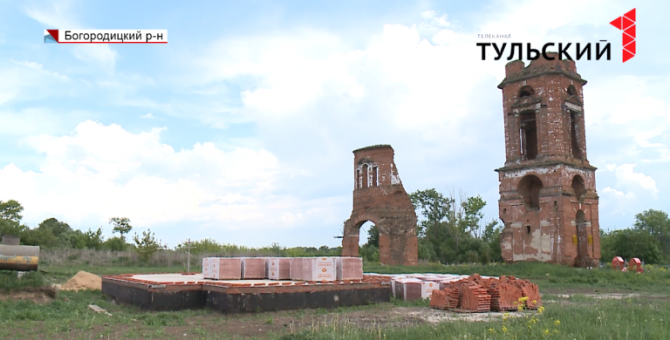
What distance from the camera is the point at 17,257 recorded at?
44.5 feet

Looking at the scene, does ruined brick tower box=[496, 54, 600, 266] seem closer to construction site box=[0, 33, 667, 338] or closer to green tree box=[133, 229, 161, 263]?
construction site box=[0, 33, 667, 338]

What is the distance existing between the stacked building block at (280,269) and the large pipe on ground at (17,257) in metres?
6.19

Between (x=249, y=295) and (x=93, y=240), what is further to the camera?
(x=93, y=240)

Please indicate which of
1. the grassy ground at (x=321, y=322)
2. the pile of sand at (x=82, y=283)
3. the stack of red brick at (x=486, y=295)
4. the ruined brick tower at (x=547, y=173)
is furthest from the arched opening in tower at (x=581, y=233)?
the pile of sand at (x=82, y=283)

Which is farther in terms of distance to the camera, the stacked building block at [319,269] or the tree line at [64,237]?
the tree line at [64,237]

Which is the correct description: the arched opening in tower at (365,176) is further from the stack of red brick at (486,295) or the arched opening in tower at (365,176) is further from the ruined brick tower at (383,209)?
the stack of red brick at (486,295)

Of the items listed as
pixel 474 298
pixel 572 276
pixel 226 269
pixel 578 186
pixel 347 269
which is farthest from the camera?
pixel 578 186

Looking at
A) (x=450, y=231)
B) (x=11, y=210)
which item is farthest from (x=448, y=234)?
(x=11, y=210)

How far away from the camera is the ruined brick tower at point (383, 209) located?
93.9 ft

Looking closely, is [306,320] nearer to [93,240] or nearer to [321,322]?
[321,322]

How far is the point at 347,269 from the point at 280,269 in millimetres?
1904

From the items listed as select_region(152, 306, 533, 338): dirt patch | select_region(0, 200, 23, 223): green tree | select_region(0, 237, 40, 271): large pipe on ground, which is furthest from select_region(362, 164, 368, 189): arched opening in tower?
select_region(0, 200, 23, 223): green tree

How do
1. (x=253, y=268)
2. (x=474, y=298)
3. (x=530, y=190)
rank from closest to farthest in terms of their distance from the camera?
(x=474, y=298) → (x=253, y=268) → (x=530, y=190)

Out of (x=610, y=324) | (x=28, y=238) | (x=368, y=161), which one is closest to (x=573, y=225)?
(x=368, y=161)
